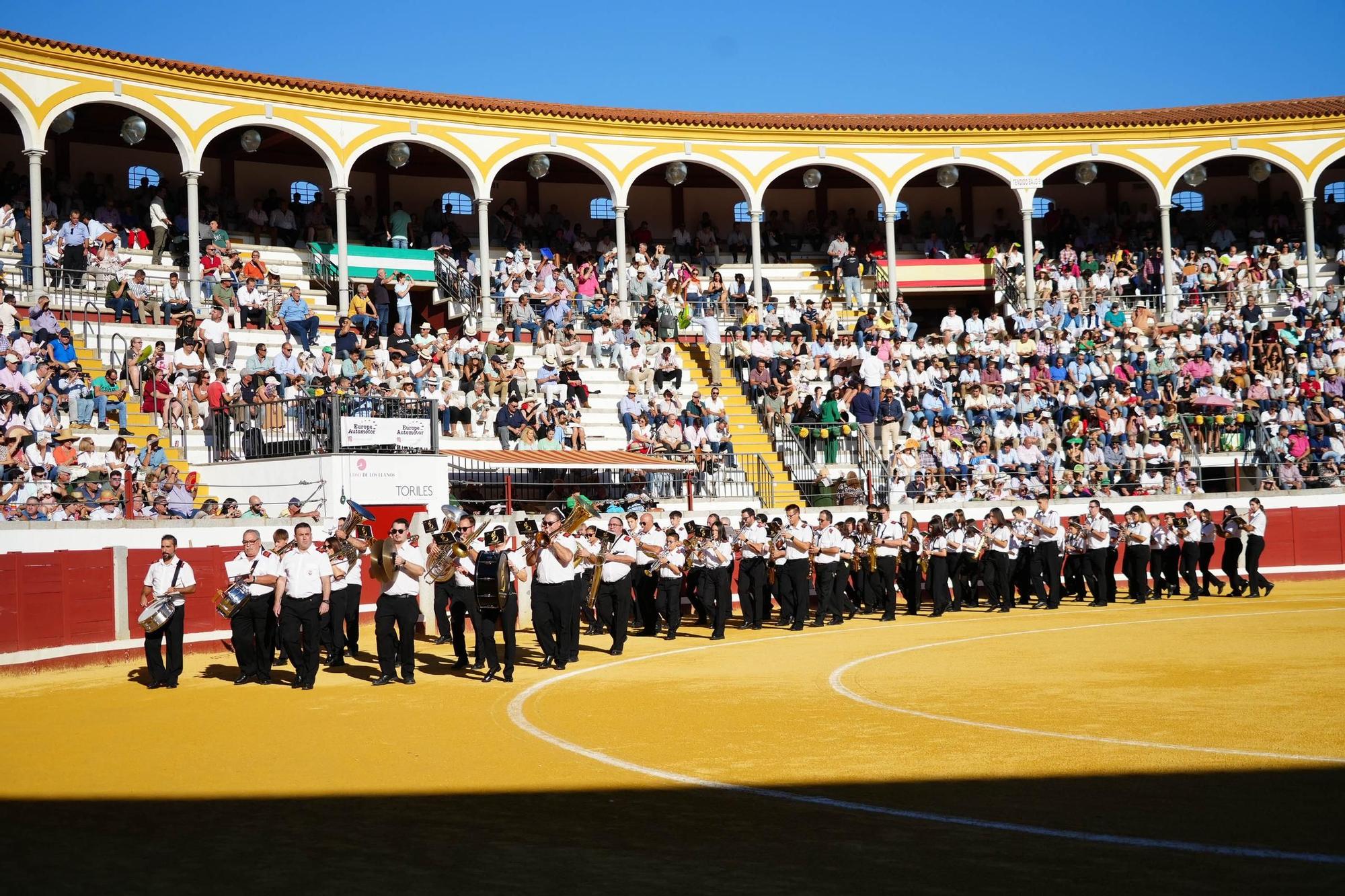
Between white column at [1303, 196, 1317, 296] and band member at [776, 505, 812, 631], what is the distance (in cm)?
1939

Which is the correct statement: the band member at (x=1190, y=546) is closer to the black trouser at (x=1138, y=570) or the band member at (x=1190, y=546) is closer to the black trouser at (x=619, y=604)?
the black trouser at (x=1138, y=570)

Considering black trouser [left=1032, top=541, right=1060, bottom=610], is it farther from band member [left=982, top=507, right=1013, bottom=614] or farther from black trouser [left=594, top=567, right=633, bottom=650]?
black trouser [left=594, top=567, right=633, bottom=650]

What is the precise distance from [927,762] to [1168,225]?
2869 cm

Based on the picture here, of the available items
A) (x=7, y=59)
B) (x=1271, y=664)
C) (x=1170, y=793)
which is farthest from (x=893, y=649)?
(x=7, y=59)

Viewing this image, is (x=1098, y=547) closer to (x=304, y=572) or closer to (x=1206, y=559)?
(x=1206, y=559)

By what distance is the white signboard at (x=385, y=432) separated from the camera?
2075 centimetres

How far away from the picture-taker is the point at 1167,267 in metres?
34.8

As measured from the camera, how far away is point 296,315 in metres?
26.9

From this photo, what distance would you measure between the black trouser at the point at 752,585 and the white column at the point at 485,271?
11.6m

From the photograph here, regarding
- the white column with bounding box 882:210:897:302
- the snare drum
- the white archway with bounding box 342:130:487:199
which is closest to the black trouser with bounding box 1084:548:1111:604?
the white column with bounding box 882:210:897:302

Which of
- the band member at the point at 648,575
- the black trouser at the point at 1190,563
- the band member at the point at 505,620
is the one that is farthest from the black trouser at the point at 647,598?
the black trouser at the point at 1190,563

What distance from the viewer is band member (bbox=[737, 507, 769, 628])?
20.2 metres

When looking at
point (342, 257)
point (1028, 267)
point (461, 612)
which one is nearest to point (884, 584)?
point (461, 612)

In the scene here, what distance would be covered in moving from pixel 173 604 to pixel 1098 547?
46.8 feet
